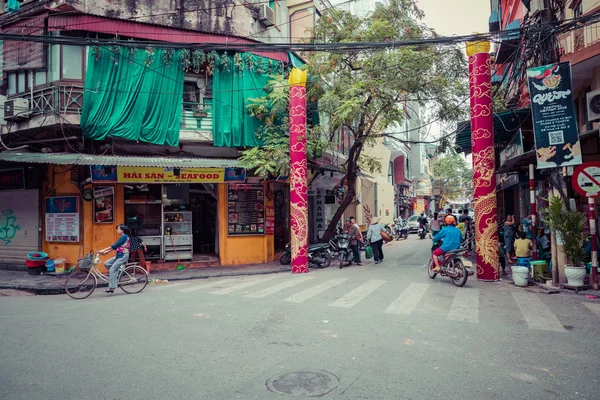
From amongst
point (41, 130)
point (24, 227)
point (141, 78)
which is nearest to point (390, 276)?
point (141, 78)

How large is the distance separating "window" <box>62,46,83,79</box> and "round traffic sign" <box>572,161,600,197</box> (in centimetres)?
1494

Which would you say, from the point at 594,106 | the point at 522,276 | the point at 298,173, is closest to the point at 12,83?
the point at 298,173

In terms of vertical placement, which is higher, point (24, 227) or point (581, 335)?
point (24, 227)

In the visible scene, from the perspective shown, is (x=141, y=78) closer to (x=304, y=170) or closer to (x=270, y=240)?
(x=304, y=170)

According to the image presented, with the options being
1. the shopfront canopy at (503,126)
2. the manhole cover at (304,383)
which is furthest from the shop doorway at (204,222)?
the manhole cover at (304,383)

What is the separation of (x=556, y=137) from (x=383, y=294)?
18.4 feet

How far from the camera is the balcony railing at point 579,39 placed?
35.3 ft

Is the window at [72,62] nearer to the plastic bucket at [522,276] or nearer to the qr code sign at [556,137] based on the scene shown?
the qr code sign at [556,137]

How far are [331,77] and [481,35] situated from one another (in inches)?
250

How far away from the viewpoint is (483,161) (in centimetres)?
1127

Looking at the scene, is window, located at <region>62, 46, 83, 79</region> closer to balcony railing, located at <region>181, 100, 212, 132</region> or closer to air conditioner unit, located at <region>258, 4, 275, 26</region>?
balcony railing, located at <region>181, 100, 212, 132</region>

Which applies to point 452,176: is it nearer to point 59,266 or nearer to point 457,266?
point 457,266

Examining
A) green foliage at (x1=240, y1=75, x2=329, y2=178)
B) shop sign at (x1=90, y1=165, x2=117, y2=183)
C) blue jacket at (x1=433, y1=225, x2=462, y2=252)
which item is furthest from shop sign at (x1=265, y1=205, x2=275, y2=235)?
blue jacket at (x1=433, y1=225, x2=462, y2=252)

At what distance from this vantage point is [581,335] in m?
5.96
